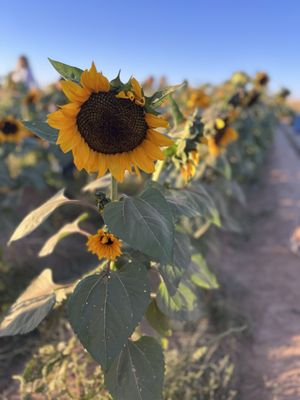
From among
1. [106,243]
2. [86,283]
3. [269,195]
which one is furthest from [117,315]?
[269,195]

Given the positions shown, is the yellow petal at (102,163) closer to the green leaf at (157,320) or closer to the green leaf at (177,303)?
the green leaf at (177,303)

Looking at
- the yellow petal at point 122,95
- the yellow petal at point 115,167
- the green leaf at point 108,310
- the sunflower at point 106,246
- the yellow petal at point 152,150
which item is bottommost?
the green leaf at point 108,310

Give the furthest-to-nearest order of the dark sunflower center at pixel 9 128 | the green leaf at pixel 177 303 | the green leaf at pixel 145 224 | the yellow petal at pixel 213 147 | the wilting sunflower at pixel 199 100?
the wilting sunflower at pixel 199 100 < the dark sunflower center at pixel 9 128 < the yellow petal at pixel 213 147 < the green leaf at pixel 177 303 < the green leaf at pixel 145 224

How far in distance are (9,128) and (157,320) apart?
2227mm

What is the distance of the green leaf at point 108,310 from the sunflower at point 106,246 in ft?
0.24

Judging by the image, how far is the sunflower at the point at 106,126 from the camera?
3.60 feet

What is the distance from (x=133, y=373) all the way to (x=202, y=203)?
63 centimetres

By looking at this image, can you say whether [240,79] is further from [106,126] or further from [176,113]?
[106,126]

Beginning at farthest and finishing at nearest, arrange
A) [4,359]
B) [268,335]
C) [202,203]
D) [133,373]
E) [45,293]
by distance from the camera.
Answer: [268,335] → [4,359] → [202,203] → [45,293] → [133,373]

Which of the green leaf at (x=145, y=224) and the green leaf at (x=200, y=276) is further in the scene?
the green leaf at (x=200, y=276)

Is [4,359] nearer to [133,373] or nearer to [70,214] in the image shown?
[133,373]

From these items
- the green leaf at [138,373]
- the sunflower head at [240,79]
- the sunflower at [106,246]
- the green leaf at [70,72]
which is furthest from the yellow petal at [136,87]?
the sunflower head at [240,79]

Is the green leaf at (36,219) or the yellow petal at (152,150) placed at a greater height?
the yellow petal at (152,150)

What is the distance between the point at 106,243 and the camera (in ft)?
4.25
